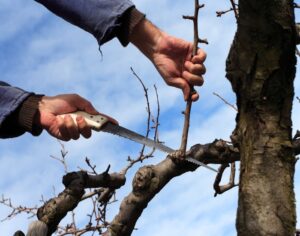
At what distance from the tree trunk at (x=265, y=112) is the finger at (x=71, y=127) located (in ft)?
2.64

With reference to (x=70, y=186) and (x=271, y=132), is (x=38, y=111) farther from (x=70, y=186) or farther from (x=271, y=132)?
(x=271, y=132)

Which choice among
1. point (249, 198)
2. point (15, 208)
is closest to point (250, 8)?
point (249, 198)

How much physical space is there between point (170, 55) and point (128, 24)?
0.93ft

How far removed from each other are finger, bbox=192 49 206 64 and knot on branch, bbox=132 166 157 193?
685mm

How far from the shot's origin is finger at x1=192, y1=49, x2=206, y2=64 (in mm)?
2543

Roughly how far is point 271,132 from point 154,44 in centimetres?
86

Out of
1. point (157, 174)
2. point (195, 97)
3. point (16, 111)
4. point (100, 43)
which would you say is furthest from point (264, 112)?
point (16, 111)

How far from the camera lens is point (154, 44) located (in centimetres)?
281

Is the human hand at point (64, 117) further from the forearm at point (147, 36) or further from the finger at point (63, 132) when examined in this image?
the forearm at point (147, 36)

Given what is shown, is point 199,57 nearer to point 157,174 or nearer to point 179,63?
point 179,63

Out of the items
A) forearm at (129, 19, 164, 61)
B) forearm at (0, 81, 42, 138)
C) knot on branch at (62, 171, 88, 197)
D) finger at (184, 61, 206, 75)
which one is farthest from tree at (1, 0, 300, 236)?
forearm at (0, 81, 42, 138)

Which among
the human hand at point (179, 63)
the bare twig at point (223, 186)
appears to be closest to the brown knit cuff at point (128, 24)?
the human hand at point (179, 63)

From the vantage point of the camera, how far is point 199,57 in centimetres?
254

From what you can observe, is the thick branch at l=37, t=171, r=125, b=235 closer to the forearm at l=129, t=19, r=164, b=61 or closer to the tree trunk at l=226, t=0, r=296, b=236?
the forearm at l=129, t=19, r=164, b=61
